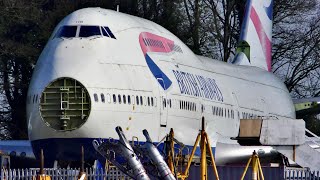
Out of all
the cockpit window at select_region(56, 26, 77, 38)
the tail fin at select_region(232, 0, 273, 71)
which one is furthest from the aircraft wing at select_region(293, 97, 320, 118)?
the cockpit window at select_region(56, 26, 77, 38)

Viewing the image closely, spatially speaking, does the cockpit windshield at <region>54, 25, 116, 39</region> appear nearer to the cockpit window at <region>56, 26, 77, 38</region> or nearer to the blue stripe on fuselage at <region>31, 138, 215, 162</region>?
the cockpit window at <region>56, 26, 77, 38</region>

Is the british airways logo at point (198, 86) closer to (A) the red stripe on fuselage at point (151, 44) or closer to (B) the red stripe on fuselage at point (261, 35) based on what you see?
(A) the red stripe on fuselage at point (151, 44)

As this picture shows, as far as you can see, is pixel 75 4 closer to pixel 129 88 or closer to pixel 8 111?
pixel 8 111

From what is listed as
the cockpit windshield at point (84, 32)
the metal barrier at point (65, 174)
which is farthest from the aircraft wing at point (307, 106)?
the metal barrier at point (65, 174)

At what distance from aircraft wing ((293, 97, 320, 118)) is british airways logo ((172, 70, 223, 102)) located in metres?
9.13

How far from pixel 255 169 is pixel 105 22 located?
1121 centimetres

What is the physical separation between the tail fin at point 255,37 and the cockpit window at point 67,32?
57.0 ft

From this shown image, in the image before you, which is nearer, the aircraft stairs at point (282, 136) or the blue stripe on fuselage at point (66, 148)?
the aircraft stairs at point (282, 136)

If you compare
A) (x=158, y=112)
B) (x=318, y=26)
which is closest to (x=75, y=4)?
(x=318, y=26)

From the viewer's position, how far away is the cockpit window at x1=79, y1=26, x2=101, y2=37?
36906mm

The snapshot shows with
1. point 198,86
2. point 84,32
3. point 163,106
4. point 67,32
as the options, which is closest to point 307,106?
point 198,86

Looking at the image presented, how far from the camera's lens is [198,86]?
41875 mm

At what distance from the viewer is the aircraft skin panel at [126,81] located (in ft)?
117

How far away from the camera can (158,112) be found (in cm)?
3816
